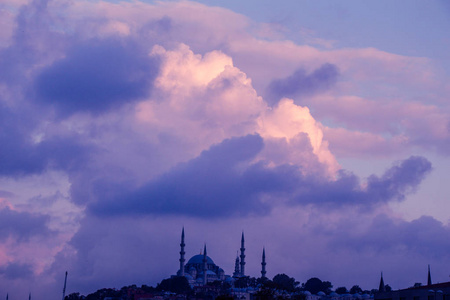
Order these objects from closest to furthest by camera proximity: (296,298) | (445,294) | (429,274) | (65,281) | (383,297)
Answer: (445,294) < (383,297) < (296,298) < (65,281) < (429,274)

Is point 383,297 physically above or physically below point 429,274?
below

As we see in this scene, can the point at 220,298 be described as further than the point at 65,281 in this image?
No

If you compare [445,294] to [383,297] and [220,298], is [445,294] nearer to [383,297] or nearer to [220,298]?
[383,297]

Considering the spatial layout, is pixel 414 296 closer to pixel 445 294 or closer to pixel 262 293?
pixel 445 294

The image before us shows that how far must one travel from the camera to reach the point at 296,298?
5522 inches

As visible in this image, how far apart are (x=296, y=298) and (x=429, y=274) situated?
61.5 meters

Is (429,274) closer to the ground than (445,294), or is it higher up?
higher up

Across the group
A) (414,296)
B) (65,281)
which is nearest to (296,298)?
(414,296)

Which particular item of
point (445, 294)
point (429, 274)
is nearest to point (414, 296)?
point (445, 294)

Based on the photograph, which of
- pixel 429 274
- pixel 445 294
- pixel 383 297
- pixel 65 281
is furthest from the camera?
pixel 429 274

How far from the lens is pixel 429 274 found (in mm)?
190125

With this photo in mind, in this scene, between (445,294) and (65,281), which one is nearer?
(445,294)

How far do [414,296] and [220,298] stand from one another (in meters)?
24.3

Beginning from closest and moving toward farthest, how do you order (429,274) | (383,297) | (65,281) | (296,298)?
(383,297) → (296,298) → (65,281) → (429,274)
